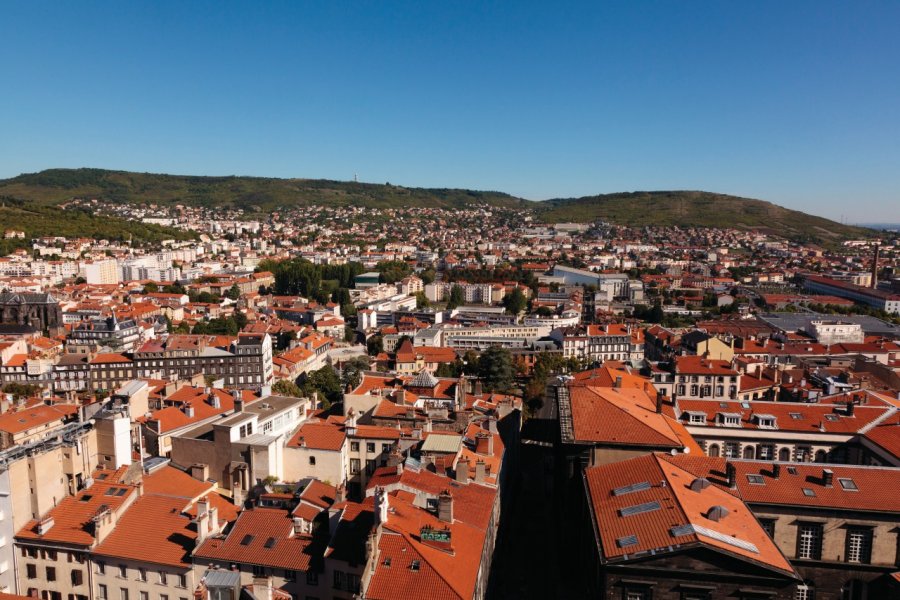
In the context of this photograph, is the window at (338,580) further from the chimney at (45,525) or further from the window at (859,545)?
the window at (859,545)

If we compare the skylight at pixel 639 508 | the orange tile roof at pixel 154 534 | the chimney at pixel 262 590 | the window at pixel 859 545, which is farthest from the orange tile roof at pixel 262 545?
the window at pixel 859 545

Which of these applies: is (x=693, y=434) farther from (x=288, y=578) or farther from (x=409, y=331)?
(x=409, y=331)

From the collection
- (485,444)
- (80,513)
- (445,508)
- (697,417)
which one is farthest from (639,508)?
(80,513)

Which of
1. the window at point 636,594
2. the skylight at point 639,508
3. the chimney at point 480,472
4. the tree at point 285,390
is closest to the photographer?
the window at point 636,594

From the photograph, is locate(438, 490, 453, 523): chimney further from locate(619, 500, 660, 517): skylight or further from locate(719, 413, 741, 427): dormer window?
locate(719, 413, 741, 427): dormer window

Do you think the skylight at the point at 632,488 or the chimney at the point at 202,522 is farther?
the chimney at the point at 202,522

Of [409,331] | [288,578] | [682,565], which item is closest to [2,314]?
[409,331]

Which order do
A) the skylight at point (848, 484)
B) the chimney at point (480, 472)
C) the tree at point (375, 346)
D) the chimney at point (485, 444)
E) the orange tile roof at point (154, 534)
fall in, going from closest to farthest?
the orange tile roof at point (154, 534) → the skylight at point (848, 484) → the chimney at point (480, 472) → the chimney at point (485, 444) → the tree at point (375, 346)

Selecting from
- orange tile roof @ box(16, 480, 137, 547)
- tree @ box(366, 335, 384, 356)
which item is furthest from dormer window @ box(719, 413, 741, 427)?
tree @ box(366, 335, 384, 356)
